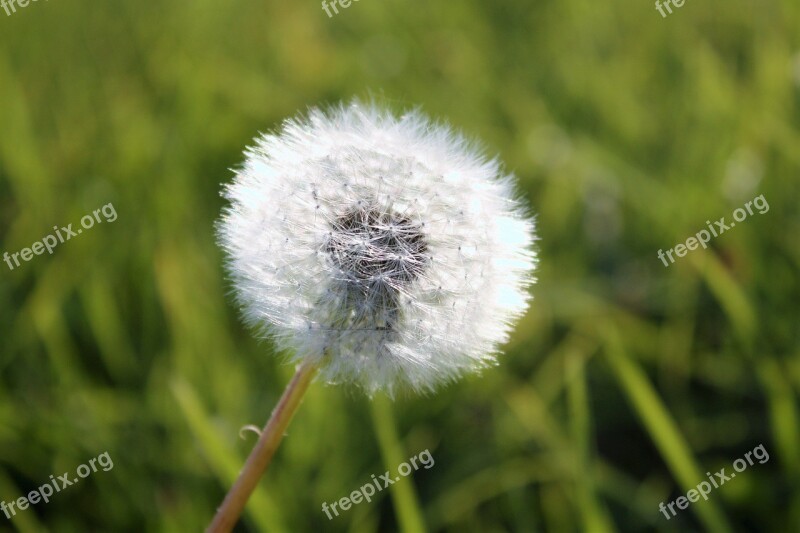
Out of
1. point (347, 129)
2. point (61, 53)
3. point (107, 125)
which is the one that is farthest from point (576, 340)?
point (61, 53)

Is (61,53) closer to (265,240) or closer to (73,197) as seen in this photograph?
(73,197)
